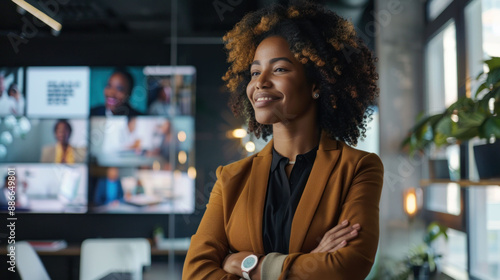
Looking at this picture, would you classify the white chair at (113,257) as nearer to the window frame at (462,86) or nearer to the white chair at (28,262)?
the white chair at (28,262)

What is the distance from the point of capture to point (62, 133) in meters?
2.90

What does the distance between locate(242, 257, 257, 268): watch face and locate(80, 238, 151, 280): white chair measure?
7.09ft

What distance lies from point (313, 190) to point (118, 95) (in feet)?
7.97

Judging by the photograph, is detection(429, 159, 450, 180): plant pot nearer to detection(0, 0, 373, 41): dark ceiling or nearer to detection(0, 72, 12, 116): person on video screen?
detection(0, 0, 373, 41): dark ceiling

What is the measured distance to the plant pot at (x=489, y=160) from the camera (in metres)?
2.17

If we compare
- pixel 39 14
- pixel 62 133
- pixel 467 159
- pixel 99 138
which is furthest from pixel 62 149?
pixel 467 159

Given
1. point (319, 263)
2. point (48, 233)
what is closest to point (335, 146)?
point (319, 263)

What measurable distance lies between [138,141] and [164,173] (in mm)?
314

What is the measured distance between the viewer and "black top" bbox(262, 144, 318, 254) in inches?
44.7

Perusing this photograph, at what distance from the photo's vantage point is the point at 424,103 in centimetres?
421

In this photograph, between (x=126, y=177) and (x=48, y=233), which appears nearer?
(x=48, y=233)

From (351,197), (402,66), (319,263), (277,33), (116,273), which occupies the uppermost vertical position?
(402,66)

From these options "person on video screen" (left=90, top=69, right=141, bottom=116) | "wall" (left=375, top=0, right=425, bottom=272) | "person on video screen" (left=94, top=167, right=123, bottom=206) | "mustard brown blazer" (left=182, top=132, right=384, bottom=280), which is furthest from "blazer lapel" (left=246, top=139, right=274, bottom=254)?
"wall" (left=375, top=0, right=425, bottom=272)

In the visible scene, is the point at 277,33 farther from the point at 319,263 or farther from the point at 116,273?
the point at 116,273
